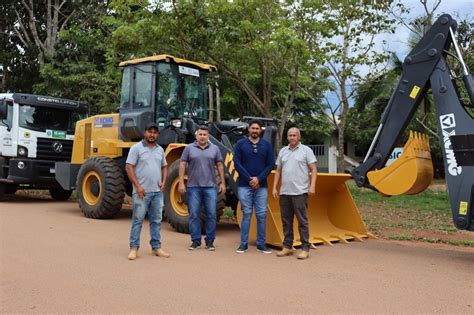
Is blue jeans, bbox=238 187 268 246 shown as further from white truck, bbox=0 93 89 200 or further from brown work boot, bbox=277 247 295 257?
white truck, bbox=0 93 89 200

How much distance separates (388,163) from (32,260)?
487 cm

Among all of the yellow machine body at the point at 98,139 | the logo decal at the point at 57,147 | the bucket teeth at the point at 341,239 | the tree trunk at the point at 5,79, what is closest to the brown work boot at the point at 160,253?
the bucket teeth at the point at 341,239

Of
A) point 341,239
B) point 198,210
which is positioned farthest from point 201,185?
point 341,239

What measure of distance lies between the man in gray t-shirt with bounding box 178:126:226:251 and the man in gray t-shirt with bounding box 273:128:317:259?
0.99 m

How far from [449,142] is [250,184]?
2650 mm

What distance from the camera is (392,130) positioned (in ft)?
23.3

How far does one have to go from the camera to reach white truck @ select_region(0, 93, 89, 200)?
513 inches

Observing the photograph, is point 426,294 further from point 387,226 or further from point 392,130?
point 387,226

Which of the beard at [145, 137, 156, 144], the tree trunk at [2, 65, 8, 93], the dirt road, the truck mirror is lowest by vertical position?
the dirt road

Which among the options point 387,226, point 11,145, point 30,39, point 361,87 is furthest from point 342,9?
point 30,39

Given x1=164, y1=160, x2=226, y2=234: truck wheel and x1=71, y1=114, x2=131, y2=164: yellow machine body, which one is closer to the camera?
x1=164, y1=160, x2=226, y2=234: truck wheel

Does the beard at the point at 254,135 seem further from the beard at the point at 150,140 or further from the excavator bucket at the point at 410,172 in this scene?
the excavator bucket at the point at 410,172

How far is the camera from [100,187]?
10.1 meters

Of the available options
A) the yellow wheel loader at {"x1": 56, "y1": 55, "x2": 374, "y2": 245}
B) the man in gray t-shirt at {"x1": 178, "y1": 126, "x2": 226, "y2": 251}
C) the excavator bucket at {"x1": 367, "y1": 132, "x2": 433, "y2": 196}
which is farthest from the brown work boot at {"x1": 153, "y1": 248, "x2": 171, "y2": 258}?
the excavator bucket at {"x1": 367, "y1": 132, "x2": 433, "y2": 196}
